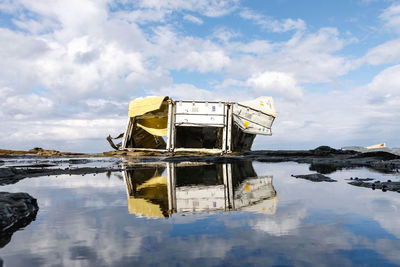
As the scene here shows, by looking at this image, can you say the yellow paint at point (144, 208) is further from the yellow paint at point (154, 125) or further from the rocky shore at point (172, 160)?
the yellow paint at point (154, 125)

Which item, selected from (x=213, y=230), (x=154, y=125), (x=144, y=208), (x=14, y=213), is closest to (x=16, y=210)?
(x=14, y=213)

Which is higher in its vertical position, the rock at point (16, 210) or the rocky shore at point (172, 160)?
the rocky shore at point (172, 160)

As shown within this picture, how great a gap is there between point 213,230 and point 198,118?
1000 inches

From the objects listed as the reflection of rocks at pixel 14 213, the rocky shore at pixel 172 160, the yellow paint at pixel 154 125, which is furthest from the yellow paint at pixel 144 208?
the yellow paint at pixel 154 125

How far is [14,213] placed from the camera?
18.9 feet

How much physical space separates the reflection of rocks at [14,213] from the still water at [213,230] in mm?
168

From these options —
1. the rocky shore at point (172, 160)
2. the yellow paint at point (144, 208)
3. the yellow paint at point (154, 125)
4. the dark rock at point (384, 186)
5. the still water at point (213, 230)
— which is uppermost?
the yellow paint at point (154, 125)

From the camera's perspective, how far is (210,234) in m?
4.59

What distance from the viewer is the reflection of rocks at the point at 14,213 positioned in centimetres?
496

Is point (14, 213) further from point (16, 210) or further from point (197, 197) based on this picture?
point (197, 197)

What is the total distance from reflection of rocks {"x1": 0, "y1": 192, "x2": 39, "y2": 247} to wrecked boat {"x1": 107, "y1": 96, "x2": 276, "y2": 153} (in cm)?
2338

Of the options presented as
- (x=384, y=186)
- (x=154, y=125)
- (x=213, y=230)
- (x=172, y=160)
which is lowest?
(x=213, y=230)

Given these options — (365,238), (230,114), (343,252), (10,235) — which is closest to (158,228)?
(10,235)

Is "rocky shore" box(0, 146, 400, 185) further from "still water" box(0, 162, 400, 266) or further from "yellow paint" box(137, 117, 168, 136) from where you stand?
"still water" box(0, 162, 400, 266)
